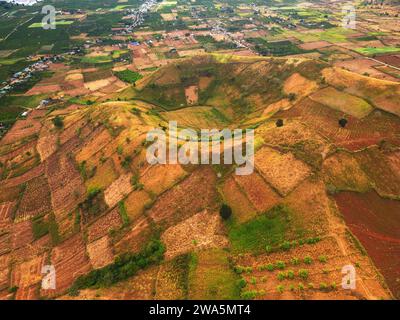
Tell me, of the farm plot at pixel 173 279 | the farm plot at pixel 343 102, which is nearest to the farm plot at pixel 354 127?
the farm plot at pixel 343 102

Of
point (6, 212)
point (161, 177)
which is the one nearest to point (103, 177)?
point (161, 177)

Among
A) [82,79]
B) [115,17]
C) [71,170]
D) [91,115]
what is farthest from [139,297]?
[115,17]

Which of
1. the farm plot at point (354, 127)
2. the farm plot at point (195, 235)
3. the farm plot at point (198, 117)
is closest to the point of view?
the farm plot at point (195, 235)

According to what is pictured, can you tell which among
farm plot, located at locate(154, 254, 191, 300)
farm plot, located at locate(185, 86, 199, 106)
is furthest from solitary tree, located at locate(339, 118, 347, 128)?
farm plot, located at locate(185, 86, 199, 106)

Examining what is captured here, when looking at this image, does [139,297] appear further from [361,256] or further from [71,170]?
[71,170]

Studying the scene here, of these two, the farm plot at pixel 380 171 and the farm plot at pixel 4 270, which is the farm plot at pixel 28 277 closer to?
the farm plot at pixel 4 270

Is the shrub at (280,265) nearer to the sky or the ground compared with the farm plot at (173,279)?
nearer to the sky

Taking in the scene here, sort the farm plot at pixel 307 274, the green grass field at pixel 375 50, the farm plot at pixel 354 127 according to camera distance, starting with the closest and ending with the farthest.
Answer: the farm plot at pixel 307 274
the farm plot at pixel 354 127
the green grass field at pixel 375 50
